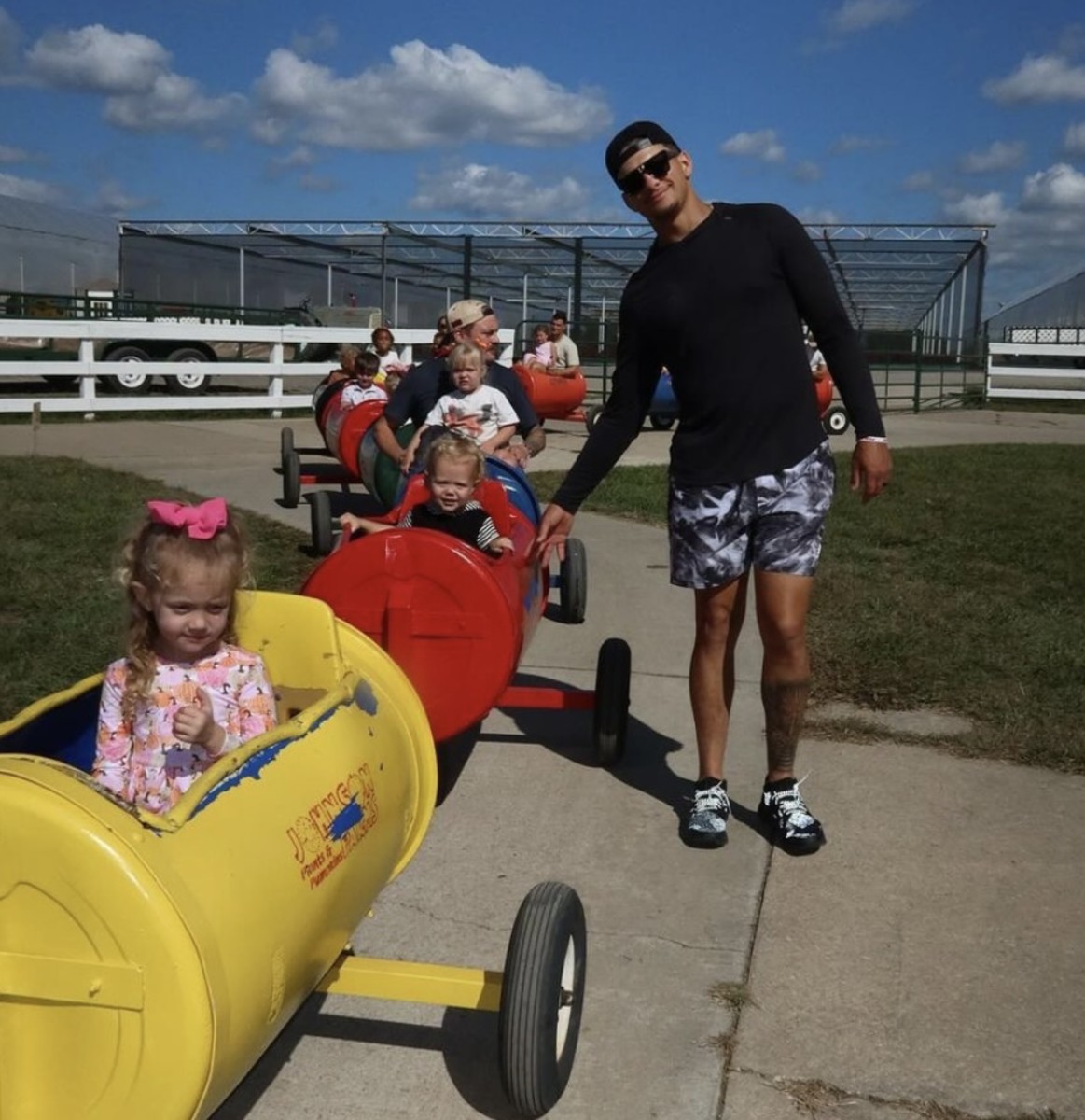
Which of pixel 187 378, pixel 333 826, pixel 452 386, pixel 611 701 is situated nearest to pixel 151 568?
pixel 333 826

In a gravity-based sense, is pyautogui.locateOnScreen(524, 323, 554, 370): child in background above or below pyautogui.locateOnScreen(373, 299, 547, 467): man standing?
above

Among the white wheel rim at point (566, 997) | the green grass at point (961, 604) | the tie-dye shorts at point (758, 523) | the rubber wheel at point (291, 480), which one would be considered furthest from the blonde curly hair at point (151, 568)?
the rubber wheel at point (291, 480)

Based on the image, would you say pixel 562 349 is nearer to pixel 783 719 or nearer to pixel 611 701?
pixel 611 701

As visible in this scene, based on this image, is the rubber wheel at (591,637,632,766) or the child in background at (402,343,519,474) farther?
the child in background at (402,343,519,474)

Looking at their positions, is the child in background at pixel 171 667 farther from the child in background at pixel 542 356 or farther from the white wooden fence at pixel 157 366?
the child in background at pixel 542 356

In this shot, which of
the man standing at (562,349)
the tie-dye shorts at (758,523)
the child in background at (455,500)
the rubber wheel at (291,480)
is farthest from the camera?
the man standing at (562,349)

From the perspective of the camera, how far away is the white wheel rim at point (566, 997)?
2.76m

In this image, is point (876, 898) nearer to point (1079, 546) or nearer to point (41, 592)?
point (41, 592)

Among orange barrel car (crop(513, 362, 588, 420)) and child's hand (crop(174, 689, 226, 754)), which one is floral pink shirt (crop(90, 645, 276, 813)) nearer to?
child's hand (crop(174, 689, 226, 754))

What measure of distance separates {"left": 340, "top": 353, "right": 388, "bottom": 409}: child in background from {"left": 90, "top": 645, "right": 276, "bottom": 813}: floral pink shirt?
744 centimetres

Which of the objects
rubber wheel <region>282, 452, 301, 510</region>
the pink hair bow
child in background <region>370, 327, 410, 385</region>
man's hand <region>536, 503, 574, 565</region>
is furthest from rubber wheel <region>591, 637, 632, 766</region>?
child in background <region>370, 327, 410, 385</region>

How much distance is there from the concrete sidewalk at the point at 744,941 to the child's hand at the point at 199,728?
739mm

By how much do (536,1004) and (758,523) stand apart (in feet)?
5.57

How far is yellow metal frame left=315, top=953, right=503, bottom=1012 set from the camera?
8.77ft
